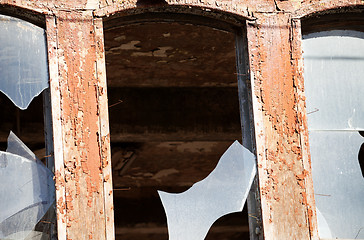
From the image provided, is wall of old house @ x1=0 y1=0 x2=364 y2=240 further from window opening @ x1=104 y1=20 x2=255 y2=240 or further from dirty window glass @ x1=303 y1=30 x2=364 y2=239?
window opening @ x1=104 y1=20 x2=255 y2=240

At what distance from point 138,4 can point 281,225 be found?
1802 mm

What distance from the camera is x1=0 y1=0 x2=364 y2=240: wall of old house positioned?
495 cm

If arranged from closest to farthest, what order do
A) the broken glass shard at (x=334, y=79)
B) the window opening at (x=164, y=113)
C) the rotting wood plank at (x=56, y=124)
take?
the rotting wood plank at (x=56, y=124) < the broken glass shard at (x=334, y=79) < the window opening at (x=164, y=113)

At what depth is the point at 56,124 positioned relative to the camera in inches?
198

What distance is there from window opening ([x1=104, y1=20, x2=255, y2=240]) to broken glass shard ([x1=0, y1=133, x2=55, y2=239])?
118cm

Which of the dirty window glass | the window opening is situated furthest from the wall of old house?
the window opening

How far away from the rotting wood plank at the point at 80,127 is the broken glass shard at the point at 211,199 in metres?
0.49

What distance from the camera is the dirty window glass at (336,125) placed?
5.29 metres

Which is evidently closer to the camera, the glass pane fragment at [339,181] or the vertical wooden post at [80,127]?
the vertical wooden post at [80,127]

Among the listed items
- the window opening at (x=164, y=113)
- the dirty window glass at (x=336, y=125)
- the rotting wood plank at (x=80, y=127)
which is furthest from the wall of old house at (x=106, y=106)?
the window opening at (x=164, y=113)

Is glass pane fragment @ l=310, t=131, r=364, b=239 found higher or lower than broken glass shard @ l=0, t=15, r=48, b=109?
lower

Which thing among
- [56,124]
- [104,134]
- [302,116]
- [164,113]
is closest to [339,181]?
[302,116]

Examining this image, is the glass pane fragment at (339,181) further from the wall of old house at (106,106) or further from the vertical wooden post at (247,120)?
the vertical wooden post at (247,120)

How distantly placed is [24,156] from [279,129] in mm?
1724
